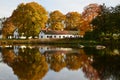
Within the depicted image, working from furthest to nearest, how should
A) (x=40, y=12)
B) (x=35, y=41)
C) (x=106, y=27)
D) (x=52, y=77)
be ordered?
(x=40, y=12), (x=35, y=41), (x=106, y=27), (x=52, y=77)

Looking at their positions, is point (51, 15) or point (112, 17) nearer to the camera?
point (112, 17)

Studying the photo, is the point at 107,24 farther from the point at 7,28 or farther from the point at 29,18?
the point at 7,28

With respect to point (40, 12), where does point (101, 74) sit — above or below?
below

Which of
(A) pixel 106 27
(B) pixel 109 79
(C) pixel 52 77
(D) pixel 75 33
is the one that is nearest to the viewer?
(B) pixel 109 79

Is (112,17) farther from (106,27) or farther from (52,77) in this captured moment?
(52,77)

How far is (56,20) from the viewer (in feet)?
390

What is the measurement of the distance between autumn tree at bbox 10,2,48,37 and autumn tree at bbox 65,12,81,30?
109 feet

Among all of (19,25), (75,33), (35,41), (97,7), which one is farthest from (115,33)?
(75,33)

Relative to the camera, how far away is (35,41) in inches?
3282

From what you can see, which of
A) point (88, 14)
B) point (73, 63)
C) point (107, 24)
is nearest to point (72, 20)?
point (88, 14)

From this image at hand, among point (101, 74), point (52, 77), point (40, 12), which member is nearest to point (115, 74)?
point (101, 74)

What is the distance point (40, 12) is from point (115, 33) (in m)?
24.3

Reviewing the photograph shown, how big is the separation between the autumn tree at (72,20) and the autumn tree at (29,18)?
109 feet

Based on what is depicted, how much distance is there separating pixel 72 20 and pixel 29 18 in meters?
39.0
